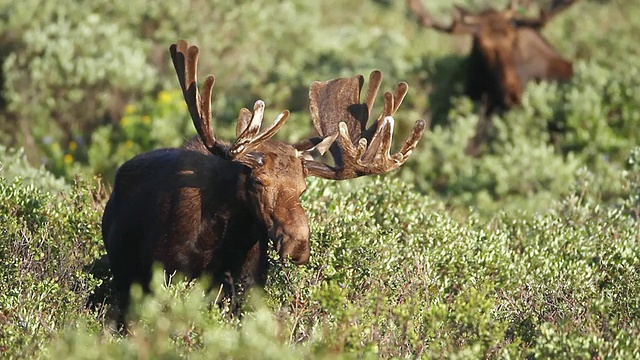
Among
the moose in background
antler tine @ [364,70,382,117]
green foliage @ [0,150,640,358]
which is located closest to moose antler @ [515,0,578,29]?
the moose in background

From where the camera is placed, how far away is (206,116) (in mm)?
6426

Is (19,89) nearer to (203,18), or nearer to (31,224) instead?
(203,18)

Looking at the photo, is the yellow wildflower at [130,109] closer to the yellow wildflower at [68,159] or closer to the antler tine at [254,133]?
the yellow wildflower at [68,159]

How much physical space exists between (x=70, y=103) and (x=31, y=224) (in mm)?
7575

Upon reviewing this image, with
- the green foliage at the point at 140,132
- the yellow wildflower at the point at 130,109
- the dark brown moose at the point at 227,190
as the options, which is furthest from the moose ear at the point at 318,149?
the yellow wildflower at the point at 130,109

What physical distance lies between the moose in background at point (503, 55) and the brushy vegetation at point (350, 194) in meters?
0.32

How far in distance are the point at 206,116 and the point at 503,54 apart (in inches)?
386

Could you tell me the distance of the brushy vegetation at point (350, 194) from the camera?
551 centimetres

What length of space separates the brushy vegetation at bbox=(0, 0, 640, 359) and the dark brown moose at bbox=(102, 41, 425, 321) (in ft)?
0.70

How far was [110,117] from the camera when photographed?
1523 cm

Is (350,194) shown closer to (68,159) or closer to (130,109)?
(68,159)

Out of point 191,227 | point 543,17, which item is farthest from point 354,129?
point 543,17

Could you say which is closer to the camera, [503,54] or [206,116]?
[206,116]

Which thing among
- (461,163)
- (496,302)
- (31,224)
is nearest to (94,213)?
(31,224)
